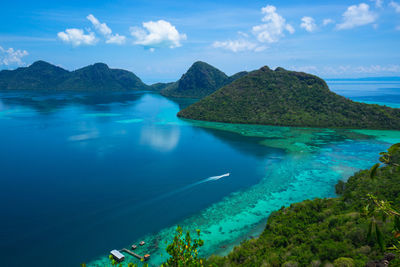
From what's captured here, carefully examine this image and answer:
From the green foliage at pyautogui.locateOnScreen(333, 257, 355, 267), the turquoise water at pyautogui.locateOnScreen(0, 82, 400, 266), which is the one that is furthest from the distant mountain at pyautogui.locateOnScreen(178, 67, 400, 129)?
the green foliage at pyautogui.locateOnScreen(333, 257, 355, 267)

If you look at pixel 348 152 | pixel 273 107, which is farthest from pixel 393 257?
pixel 273 107

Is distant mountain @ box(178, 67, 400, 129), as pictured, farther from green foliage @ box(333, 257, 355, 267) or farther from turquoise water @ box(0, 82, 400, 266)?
green foliage @ box(333, 257, 355, 267)

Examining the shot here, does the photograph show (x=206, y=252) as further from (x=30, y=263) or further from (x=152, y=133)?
(x=152, y=133)

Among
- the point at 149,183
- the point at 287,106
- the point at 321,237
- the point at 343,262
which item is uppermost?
the point at 287,106

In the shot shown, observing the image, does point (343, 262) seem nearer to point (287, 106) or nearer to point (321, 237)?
point (321, 237)

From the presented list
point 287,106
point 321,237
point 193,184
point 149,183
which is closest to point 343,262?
point 321,237

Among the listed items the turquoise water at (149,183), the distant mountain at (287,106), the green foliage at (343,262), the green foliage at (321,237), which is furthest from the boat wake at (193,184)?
the distant mountain at (287,106)
